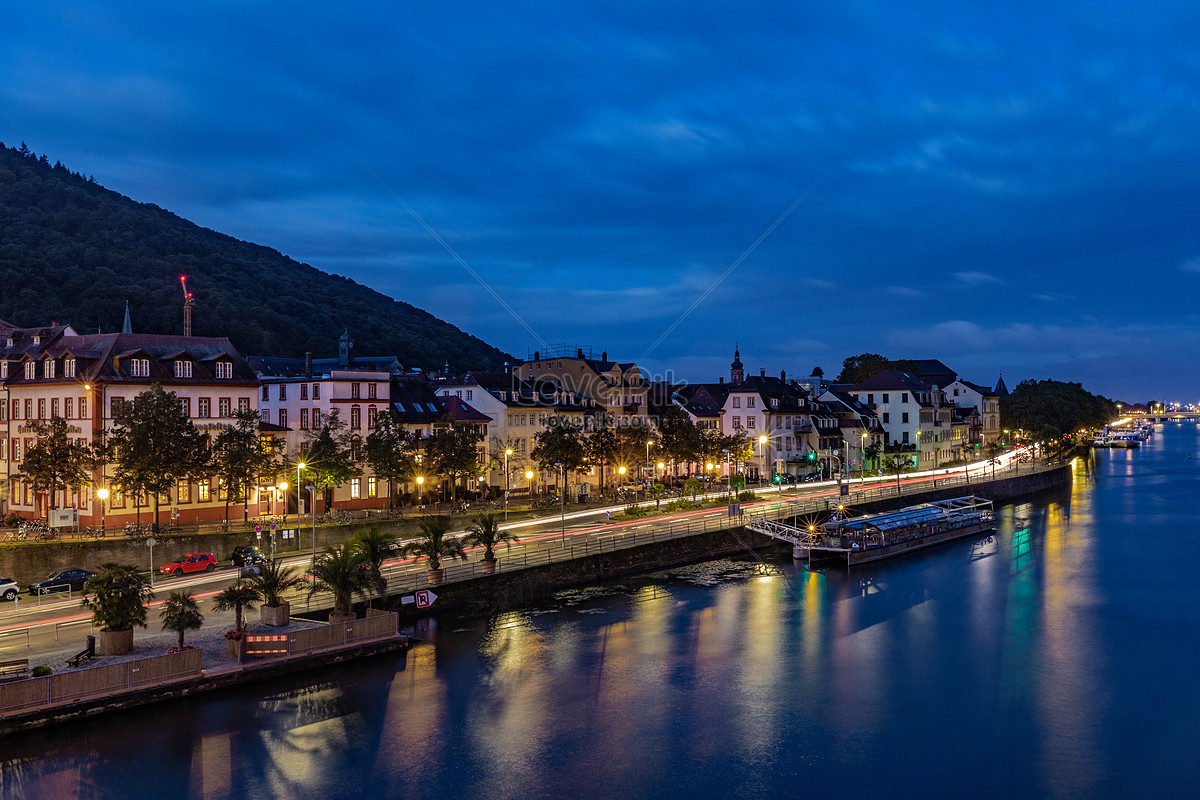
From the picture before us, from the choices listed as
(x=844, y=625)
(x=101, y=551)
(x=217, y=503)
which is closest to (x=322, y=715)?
(x=101, y=551)

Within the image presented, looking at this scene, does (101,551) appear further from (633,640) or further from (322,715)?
(633,640)

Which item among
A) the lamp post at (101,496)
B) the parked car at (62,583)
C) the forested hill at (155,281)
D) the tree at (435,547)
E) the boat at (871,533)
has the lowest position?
the boat at (871,533)

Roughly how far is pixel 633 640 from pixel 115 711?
20531 millimetres

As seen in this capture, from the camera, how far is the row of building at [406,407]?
5588 cm

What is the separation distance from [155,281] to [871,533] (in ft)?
297

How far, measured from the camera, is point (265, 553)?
49500 millimetres

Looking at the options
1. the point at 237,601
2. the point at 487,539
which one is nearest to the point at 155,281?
the point at 487,539

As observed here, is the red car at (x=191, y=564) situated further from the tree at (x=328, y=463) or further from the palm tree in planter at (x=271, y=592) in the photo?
the tree at (x=328, y=463)

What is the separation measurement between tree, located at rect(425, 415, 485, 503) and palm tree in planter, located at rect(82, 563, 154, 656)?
1435 inches

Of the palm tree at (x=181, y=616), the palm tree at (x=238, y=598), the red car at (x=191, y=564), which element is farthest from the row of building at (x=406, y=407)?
the palm tree at (x=181, y=616)

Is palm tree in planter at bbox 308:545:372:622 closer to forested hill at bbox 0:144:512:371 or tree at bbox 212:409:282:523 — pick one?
tree at bbox 212:409:282:523

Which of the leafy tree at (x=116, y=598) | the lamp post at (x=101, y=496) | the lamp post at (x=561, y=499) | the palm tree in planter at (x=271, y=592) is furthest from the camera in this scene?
the lamp post at (x=561, y=499)

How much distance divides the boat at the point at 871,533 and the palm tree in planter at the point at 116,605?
145ft

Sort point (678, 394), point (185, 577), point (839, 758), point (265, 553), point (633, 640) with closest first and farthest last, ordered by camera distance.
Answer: point (839, 758), point (633, 640), point (185, 577), point (265, 553), point (678, 394)
